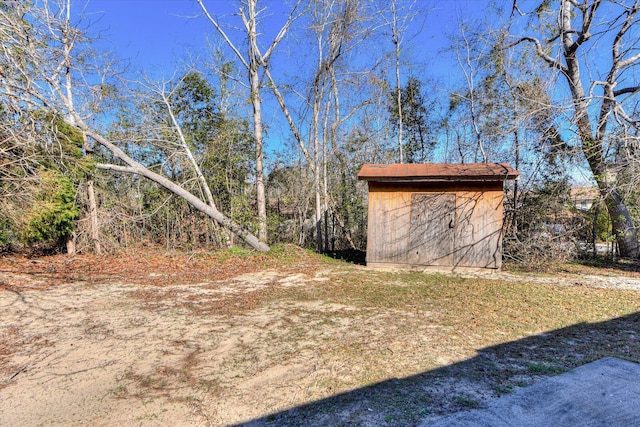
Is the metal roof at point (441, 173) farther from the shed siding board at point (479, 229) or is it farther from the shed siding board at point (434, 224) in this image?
the shed siding board at point (479, 229)

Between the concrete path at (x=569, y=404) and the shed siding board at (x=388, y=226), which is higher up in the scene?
the shed siding board at (x=388, y=226)

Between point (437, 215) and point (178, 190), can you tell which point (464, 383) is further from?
point (178, 190)

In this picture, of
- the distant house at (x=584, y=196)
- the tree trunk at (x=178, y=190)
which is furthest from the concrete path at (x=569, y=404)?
the tree trunk at (x=178, y=190)

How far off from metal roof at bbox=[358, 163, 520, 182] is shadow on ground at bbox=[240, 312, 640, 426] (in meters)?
3.97

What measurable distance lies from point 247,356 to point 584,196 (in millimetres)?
9084

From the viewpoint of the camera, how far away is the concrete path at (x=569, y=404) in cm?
198

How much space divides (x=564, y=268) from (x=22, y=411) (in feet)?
30.4

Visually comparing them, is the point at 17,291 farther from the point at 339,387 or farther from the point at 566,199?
the point at 566,199

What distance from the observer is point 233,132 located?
9734 millimetres

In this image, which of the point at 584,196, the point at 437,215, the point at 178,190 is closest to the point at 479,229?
the point at 437,215

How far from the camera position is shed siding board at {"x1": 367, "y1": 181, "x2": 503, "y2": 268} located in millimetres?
7094

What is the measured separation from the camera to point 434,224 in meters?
7.36

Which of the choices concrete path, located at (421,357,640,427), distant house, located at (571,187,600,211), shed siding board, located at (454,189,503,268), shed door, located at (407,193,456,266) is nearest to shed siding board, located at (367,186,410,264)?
shed door, located at (407,193,456,266)

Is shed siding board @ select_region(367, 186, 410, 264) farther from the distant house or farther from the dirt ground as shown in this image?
the distant house
